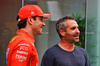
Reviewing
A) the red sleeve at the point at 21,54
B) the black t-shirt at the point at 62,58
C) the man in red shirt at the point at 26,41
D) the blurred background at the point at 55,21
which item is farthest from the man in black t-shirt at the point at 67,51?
the blurred background at the point at 55,21

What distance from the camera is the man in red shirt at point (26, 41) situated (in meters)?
2.31

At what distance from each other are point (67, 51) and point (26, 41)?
0.70 meters

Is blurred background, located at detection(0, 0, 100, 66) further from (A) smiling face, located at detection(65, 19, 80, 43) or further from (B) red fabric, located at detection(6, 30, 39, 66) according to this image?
(B) red fabric, located at detection(6, 30, 39, 66)

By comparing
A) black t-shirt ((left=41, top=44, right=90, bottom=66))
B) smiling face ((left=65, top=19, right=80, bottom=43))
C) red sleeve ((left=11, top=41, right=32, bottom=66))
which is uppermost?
smiling face ((left=65, top=19, right=80, bottom=43))

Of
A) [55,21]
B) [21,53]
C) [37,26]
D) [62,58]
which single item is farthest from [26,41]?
[55,21]

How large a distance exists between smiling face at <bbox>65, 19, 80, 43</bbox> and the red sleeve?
71 cm

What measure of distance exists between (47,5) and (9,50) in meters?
4.06

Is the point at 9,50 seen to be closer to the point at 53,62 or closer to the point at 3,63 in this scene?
the point at 53,62

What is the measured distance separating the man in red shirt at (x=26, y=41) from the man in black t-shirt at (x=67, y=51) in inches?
13.0

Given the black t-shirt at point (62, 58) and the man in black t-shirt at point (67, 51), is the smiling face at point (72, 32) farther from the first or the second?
the black t-shirt at point (62, 58)

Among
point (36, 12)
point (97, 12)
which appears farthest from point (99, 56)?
point (36, 12)

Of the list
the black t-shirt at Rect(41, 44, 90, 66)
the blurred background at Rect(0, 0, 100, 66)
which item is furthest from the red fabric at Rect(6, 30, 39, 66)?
the blurred background at Rect(0, 0, 100, 66)

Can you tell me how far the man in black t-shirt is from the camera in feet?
9.05

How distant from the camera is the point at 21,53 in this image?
230 cm
